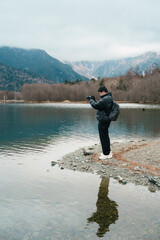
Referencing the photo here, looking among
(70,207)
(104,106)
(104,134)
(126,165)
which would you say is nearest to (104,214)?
(70,207)

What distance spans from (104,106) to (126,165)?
10.8 ft

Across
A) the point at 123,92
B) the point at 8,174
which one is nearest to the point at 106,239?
the point at 8,174

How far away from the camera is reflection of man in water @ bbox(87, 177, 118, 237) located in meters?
7.21

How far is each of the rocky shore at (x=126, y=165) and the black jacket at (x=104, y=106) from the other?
249 centimetres

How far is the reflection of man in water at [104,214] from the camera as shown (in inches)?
284

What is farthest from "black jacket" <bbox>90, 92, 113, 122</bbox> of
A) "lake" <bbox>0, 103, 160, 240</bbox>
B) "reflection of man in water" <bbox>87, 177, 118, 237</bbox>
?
"reflection of man in water" <bbox>87, 177, 118, 237</bbox>

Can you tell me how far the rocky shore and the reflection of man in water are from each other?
84.4 inches

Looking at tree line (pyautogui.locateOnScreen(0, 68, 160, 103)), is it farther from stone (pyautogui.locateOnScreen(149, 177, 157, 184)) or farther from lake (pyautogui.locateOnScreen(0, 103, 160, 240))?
lake (pyautogui.locateOnScreen(0, 103, 160, 240))

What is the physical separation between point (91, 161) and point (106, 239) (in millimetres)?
8034

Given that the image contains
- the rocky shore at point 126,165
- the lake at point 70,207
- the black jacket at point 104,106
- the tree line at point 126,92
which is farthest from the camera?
the tree line at point 126,92

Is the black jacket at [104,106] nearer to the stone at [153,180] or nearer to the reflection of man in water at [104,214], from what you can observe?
the stone at [153,180]

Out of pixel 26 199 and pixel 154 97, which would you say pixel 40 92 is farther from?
pixel 26 199

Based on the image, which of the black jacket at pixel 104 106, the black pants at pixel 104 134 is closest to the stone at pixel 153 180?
the black pants at pixel 104 134

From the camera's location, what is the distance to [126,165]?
13.5m
